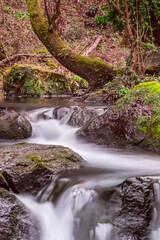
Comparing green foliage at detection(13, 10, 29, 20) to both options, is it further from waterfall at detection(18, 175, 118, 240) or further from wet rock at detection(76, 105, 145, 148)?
waterfall at detection(18, 175, 118, 240)

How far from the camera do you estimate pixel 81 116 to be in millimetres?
6172

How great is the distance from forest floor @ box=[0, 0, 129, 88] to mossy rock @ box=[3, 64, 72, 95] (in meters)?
2.09

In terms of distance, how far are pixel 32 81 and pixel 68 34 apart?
8.30 meters

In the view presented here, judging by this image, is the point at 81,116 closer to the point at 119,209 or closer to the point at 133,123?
the point at 133,123

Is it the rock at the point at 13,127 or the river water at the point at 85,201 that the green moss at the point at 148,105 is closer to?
the river water at the point at 85,201

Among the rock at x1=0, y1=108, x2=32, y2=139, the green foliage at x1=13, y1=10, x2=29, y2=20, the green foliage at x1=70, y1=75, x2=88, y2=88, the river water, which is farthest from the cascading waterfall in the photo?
the green foliage at x1=13, y1=10, x2=29, y2=20

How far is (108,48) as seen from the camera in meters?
18.5

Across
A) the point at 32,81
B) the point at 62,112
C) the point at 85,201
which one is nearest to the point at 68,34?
the point at 32,81

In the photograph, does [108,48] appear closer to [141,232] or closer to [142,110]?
[142,110]

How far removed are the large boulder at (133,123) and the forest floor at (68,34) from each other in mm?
9568

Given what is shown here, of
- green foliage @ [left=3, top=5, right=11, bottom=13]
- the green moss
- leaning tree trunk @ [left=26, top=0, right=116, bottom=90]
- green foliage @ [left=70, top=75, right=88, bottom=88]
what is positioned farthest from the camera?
green foliage @ [left=3, top=5, right=11, bottom=13]

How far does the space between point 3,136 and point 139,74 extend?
18.2ft

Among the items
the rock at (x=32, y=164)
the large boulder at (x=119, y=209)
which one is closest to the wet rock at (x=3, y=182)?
the rock at (x=32, y=164)

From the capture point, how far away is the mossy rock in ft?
37.2
